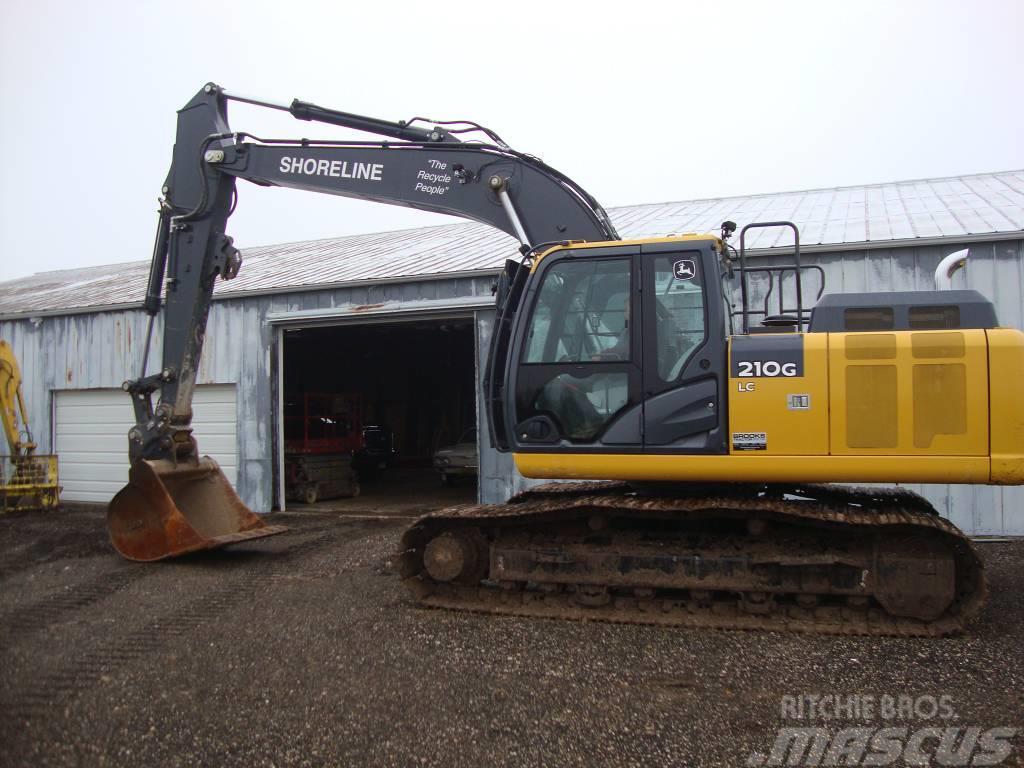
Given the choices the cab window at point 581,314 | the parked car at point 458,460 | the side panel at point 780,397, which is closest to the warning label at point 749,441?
the side panel at point 780,397

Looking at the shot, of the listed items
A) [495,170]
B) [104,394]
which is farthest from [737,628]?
[104,394]

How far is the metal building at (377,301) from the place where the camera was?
952cm

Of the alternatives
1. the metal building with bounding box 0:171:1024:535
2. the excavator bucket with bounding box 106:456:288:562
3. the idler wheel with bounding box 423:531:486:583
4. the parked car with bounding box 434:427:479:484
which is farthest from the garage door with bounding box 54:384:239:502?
the idler wheel with bounding box 423:531:486:583

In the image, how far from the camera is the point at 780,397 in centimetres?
544

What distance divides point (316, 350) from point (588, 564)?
16.5 m

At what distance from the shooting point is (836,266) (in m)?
9.80

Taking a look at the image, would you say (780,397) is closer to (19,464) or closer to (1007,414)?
(1007,414)

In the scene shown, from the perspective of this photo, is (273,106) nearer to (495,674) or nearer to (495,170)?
(495,170)

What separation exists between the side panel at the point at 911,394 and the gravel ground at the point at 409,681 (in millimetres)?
1279

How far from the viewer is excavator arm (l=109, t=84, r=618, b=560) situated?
6.88 metres

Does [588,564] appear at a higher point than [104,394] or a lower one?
lower

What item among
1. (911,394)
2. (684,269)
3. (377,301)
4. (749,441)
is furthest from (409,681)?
(377,301)

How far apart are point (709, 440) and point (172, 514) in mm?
5131
